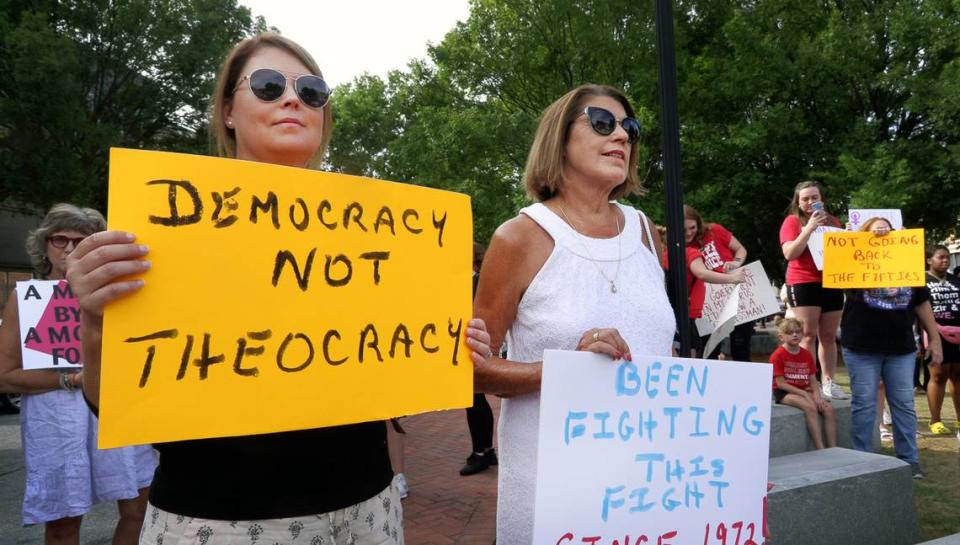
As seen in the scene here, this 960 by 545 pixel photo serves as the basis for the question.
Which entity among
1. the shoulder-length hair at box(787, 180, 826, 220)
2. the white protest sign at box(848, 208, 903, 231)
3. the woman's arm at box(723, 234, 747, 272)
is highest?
the shoulder-length hair at box(787, 180, 826, 220)

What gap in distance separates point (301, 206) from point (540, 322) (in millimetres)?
697

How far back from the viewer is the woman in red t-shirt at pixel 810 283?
4605mm

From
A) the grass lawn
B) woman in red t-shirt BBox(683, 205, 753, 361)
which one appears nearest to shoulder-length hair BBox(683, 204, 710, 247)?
woman in red t-shirt BBox(683, 205, 753, 361)

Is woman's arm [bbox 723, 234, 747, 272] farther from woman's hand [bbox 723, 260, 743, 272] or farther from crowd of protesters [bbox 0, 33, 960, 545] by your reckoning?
crowd of protesters [bbox 0, 33, 960, 545]

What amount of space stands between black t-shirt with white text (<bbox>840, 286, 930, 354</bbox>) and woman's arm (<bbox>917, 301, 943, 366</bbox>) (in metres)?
0.27

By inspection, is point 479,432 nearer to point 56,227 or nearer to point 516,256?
point 56,227

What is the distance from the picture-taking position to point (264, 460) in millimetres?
1209

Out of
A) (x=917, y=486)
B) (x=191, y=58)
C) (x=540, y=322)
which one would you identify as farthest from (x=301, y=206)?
(x=191, y=58)

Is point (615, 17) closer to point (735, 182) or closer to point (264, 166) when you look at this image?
point (735, 182)

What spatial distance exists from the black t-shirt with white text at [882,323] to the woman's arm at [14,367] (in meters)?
4.81

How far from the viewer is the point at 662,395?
61.6 inches

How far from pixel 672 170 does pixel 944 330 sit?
579 cm

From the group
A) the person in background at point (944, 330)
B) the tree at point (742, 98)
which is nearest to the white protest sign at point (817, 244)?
the person in background at point (944, 330)

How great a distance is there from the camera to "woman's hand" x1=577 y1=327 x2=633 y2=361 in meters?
1.49
